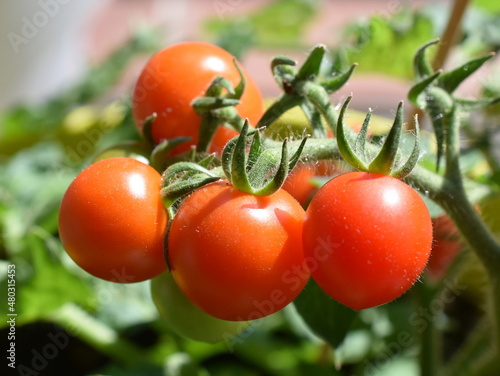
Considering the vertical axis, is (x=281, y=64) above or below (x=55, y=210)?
above

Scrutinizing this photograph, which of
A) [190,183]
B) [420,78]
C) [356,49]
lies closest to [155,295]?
[190,183]

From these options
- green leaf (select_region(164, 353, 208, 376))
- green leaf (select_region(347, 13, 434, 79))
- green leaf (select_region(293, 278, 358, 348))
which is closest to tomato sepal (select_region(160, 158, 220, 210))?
green leaf (select_region(293, 278, 358, 348))

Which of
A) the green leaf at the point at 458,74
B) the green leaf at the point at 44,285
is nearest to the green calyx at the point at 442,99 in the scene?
the green leaf at the point at 458,74

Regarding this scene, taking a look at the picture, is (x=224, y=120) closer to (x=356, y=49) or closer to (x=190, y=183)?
(x=190, y=183)

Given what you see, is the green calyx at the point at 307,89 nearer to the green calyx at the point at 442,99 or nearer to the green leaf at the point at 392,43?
the green calyx at the point at 442,99

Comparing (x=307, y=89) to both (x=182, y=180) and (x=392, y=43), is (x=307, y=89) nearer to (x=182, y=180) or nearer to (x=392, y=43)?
(x=182, y=180)

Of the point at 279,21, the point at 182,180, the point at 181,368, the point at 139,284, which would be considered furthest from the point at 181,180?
the point at 279,21

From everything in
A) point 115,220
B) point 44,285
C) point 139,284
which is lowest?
point 139,284
